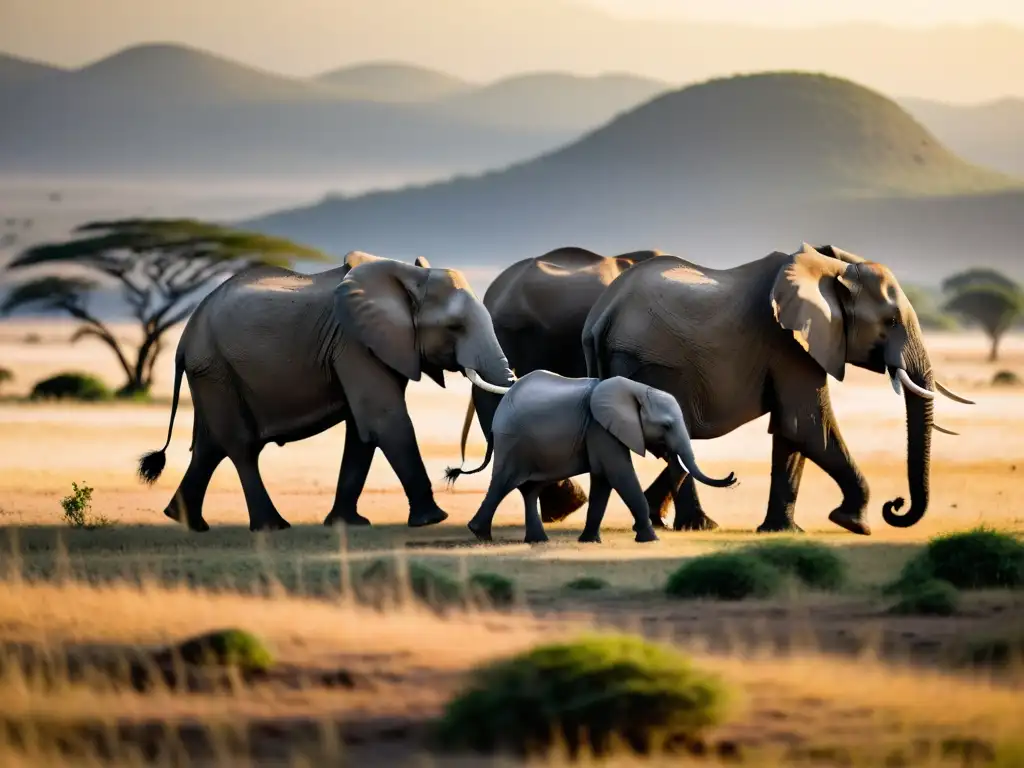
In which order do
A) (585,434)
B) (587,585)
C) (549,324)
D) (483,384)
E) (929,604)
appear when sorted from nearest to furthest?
(929,604)
(587,585)
(585,434)
(483,384)
(549,324)

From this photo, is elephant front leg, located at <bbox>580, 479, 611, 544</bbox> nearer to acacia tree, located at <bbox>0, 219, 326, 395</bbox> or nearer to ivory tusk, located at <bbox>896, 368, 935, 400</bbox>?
ivory tusk, located at <bbox>896, 368, 935, 400</bbox>

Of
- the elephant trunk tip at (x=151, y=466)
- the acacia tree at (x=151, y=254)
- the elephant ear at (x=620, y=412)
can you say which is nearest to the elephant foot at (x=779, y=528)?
the elephant ear at (x=620, y=412)

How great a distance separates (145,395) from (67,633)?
37.0 m

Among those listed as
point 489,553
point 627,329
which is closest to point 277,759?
point 489,553

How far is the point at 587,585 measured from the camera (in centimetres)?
1627

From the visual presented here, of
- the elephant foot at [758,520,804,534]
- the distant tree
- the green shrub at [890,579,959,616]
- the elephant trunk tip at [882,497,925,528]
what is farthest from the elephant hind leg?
the distant tree

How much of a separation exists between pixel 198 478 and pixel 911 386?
273 inches

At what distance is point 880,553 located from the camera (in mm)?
19281

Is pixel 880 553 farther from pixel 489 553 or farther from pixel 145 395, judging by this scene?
pixel 145 395

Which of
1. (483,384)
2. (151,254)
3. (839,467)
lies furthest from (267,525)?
(151,254)

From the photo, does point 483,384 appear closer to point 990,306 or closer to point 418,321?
point 418,321

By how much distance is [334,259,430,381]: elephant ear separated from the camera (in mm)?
20859

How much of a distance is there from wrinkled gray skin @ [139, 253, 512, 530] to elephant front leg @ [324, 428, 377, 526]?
0.8 inches

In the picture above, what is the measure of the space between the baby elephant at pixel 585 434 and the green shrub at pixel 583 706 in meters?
7.34
